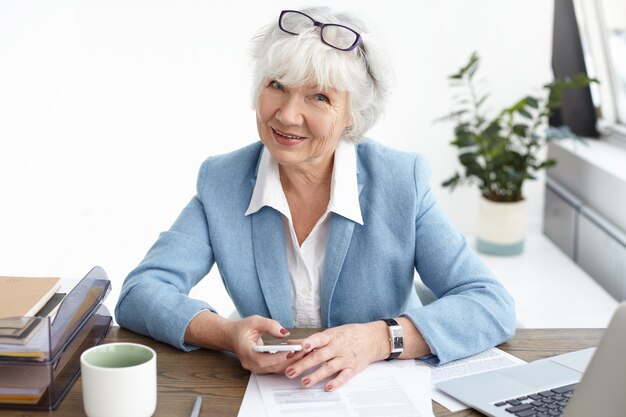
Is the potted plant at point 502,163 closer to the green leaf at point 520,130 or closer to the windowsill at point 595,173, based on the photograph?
the green leaf at point 520,130

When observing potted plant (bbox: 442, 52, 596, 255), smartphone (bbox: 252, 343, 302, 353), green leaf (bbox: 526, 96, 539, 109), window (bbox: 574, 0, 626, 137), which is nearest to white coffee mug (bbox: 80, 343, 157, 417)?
smartphone (bbox: 252, 343, 302, 353)

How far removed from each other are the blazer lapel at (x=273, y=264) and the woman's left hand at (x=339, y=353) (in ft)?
1.09

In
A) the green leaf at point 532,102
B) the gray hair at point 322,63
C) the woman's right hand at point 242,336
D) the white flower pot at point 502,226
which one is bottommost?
the white flower pot at point 502,226

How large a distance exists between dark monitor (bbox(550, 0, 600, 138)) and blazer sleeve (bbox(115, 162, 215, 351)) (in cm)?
359

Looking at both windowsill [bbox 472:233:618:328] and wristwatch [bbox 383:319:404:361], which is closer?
wristwatch [bbox 383:319:404:361]

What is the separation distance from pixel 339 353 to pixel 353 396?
0.35 feet

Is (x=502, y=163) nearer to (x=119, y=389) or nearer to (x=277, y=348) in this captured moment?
(x=277, y=348)

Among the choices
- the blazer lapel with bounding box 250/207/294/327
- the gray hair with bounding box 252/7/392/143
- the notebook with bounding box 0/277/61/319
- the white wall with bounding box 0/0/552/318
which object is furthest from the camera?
the white wall with bounding box 0/0/552/318

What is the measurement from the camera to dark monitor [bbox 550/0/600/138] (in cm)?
502

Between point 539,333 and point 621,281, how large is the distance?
247cm

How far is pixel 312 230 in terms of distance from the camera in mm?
1917

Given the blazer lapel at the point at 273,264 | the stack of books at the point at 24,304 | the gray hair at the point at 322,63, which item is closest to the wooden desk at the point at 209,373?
the stack of books at the point at 24,304

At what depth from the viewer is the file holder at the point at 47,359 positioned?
128 cm

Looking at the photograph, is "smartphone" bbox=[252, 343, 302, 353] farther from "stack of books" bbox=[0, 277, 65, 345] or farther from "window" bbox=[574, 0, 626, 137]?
"window" bbox=[574, 0, 626, 137]
